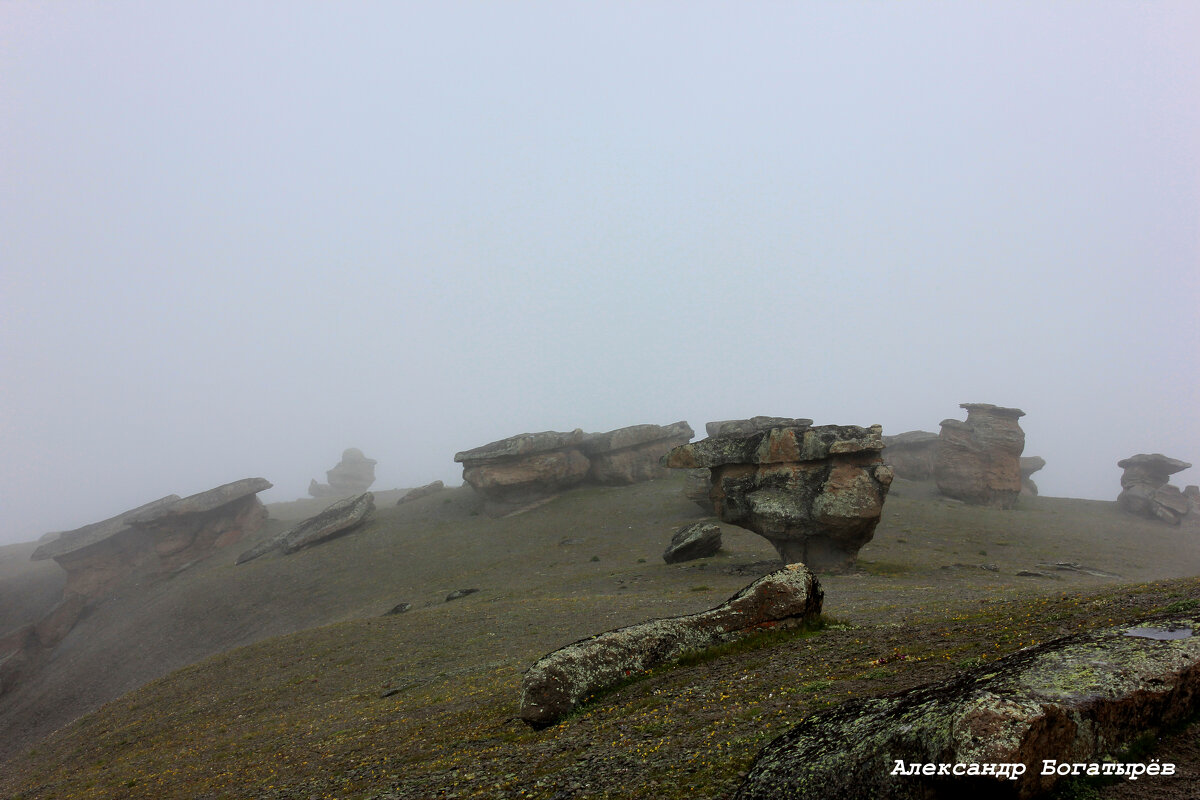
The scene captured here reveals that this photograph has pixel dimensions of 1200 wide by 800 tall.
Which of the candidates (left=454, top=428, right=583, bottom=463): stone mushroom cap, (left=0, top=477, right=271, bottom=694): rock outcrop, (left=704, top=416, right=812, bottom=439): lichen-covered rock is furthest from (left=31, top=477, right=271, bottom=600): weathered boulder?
(left=704, top=416, right=812, bottom=439): lichen-covered rock

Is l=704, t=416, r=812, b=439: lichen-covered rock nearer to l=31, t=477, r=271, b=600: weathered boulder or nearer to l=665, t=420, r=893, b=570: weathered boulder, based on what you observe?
l=665, t=420, r=893, b=570: weathered boulder

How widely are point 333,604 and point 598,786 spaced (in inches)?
1427

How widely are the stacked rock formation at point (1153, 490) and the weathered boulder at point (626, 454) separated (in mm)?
45327

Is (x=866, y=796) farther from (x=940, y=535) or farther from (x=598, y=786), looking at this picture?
(x=940, y=535)

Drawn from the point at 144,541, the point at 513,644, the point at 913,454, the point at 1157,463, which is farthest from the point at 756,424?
the point at 144,541

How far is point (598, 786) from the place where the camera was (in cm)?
771

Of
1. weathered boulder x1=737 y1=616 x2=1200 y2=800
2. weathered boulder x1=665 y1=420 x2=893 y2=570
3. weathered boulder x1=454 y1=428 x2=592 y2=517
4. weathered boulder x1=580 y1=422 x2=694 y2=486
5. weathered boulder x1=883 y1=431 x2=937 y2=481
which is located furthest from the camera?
weathered boulder x1=883 y1=431 x2=937 y2=481

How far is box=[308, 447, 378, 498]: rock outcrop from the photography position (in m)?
104

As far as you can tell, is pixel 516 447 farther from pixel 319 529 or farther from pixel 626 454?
pixel 319 529

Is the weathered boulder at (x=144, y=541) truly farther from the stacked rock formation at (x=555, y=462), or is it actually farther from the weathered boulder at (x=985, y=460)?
the weathered boulder at (x=985, y=460)

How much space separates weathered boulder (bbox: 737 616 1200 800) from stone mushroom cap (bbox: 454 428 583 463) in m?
48.6

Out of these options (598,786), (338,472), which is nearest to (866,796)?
(598,786)

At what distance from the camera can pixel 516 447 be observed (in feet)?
178

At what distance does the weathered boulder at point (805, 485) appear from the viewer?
27.7 metres
